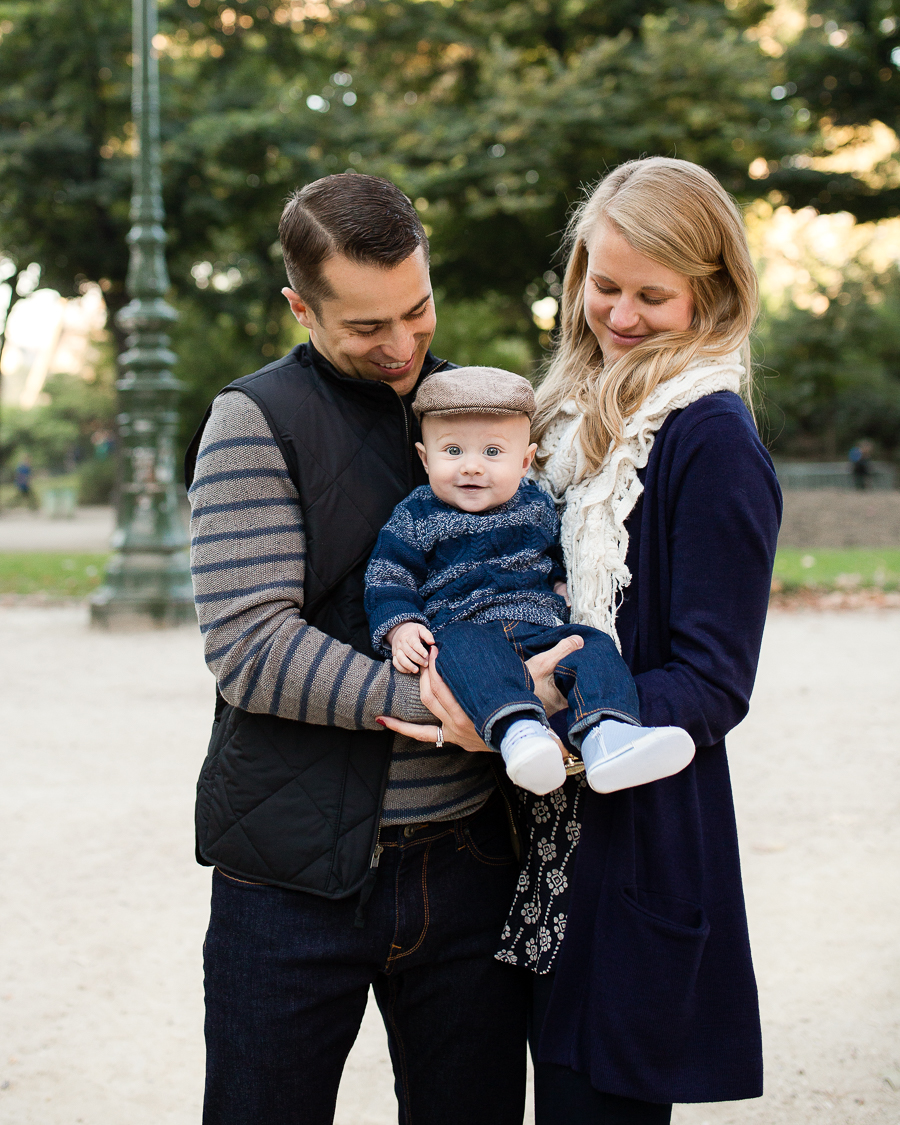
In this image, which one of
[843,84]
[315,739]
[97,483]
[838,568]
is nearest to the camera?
[315,739]

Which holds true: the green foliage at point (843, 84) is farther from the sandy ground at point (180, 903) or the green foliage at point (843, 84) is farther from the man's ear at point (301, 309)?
the man's ear at point (301, 309)

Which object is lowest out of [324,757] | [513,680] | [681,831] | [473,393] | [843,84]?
[681,831]

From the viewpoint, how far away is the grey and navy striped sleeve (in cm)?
171

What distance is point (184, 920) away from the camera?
397cm

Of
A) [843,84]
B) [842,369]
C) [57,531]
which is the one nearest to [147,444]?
[843,84]

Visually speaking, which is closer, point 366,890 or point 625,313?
point 366,890

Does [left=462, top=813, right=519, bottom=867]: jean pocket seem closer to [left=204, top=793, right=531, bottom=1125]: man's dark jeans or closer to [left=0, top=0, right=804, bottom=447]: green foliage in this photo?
[left=204, top=793, right=531, bottom=1125]: man's dark jeans

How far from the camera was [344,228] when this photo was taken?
5.80 feet

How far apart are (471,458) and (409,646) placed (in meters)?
0.39

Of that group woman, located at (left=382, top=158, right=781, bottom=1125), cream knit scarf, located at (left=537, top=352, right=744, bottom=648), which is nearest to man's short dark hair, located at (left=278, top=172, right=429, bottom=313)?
woman, located at (left=382, top=158, right=781, bottom=1125)

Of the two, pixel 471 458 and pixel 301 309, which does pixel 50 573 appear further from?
pixel 471 458

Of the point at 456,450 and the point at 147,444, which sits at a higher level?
the point at 147,444

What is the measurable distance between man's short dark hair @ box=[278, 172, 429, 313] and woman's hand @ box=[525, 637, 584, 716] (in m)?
0.74

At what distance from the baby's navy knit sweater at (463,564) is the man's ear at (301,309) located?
374mm
